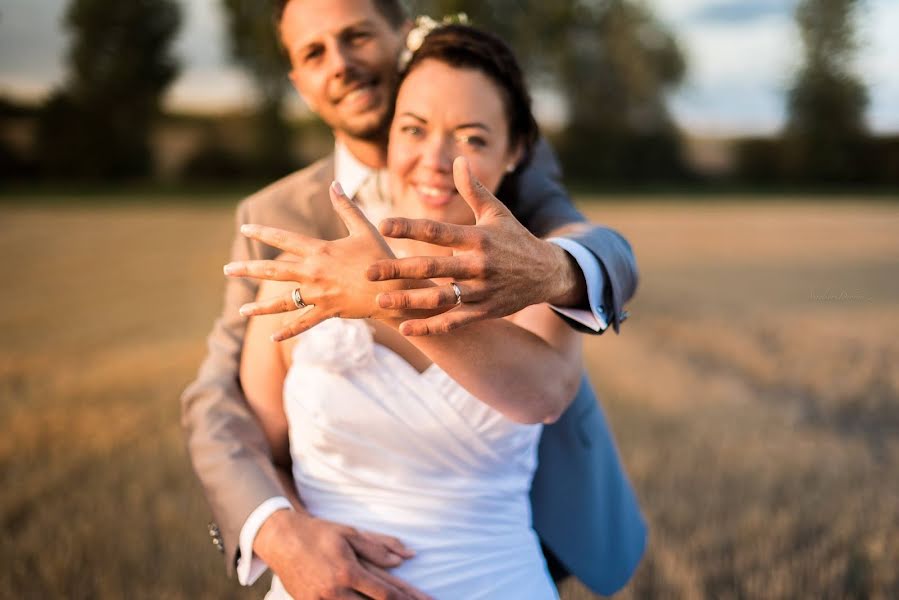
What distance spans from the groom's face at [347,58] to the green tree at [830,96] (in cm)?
4457

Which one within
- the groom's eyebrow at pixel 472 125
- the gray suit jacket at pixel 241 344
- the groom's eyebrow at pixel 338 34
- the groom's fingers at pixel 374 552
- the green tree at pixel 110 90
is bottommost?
the green tree at pixel 110 90

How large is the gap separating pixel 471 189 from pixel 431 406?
740mm

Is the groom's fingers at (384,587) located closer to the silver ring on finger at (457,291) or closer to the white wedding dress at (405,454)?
the white wedding dress at (405,454)

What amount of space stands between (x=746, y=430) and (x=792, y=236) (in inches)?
605

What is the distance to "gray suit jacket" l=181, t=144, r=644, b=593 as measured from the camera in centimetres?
238

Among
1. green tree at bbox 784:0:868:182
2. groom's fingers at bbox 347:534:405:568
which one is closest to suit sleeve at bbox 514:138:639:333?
groom's fingers at bbox 347:534:405:568

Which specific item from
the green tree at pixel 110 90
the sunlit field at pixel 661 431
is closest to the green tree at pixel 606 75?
the green tree at pixel 110 90

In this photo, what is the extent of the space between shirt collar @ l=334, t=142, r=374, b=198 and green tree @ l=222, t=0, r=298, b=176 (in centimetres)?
3722

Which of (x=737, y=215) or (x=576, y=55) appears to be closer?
(x=737, y=215)

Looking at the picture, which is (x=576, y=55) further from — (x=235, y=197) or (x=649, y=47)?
(x=235, y=197)

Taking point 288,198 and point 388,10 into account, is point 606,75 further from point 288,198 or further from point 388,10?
point 288,198

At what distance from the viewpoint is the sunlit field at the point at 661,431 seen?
427cm

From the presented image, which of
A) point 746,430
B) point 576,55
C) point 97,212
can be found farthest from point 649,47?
point 746,430

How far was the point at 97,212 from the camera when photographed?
27594 mm
